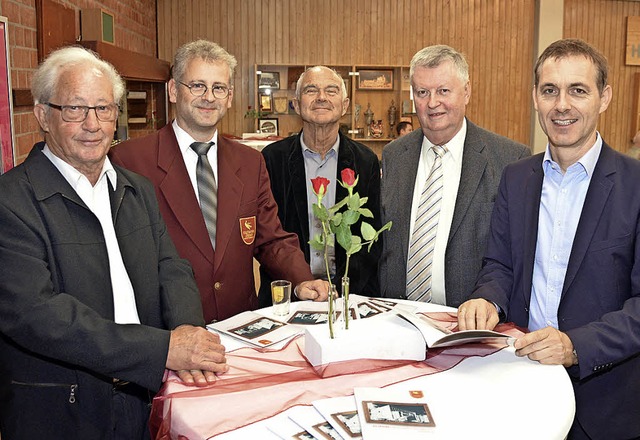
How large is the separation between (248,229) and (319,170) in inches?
36.7

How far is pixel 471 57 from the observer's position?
33.3 ft

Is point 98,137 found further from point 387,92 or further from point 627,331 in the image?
point 387,92

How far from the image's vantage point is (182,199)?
275cm

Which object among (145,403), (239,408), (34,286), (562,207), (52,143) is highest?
(52,143)

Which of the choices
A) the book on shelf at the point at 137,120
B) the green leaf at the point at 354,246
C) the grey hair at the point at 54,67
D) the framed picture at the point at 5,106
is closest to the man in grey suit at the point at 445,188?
the green leaf at the point at 354,246

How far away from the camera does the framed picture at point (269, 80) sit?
9.69 metres

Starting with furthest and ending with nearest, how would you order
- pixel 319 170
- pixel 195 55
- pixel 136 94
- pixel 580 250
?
pixel 136 94
pixel 319 170
pixel 195 55
pixel 580 250

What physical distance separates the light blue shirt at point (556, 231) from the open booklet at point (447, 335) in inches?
15.1

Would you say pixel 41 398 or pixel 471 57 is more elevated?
pixel 471 57

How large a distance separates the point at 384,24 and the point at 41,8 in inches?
265

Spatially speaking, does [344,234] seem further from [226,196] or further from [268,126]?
[268,126]

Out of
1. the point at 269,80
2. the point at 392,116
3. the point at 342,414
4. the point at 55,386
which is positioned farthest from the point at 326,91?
the point at 392,116

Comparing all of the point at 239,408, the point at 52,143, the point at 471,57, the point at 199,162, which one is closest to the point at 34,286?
the point at 52,143

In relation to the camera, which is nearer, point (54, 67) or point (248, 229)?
point (54, 67)
